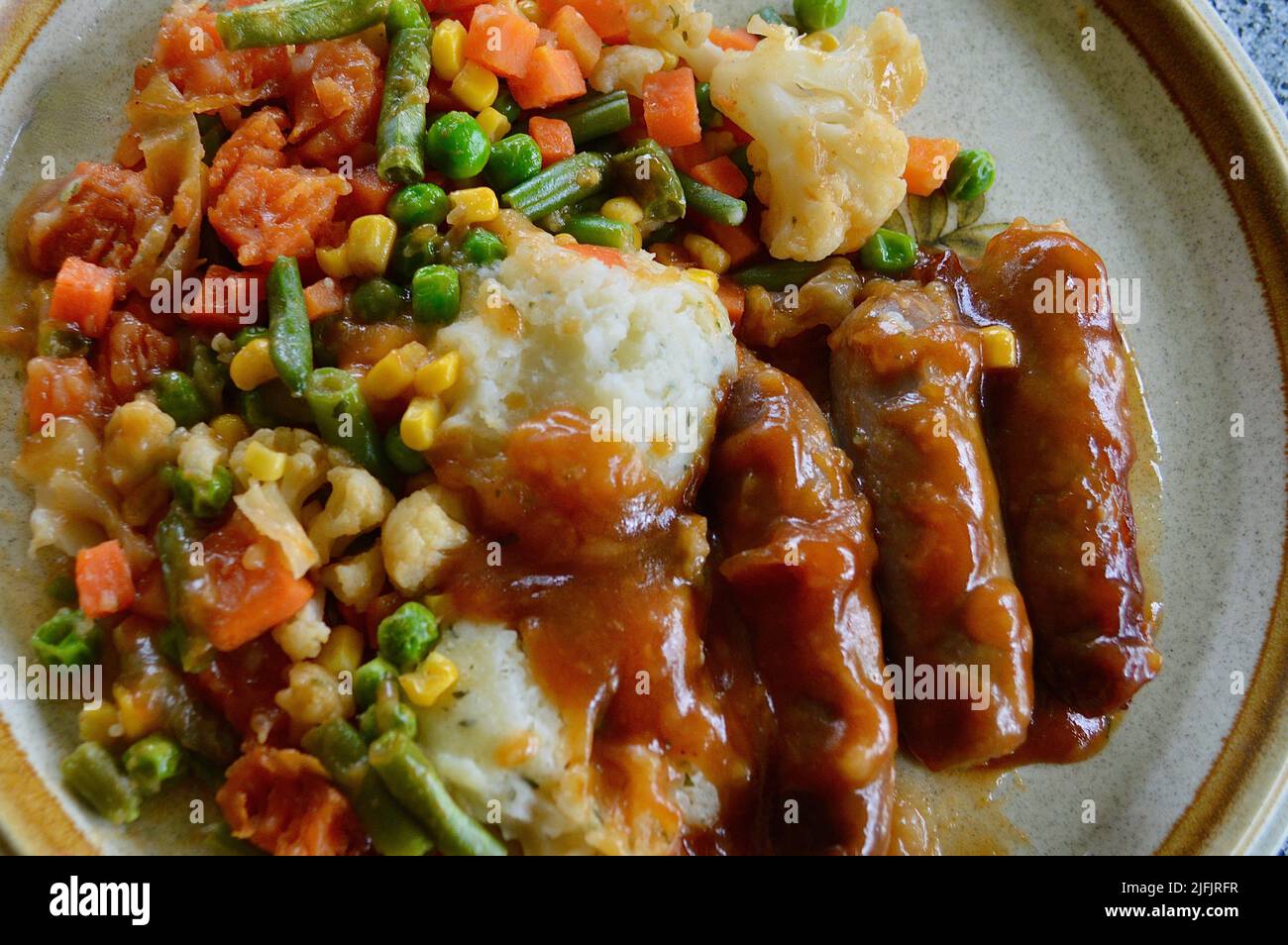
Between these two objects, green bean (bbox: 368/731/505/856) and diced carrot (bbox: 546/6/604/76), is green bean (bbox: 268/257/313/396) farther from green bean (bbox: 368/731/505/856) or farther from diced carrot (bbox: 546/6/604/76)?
diced carrot (bbox: 546/6/604/76)

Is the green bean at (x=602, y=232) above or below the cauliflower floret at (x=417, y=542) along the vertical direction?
above

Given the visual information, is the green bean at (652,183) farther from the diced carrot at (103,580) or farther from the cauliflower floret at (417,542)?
the diced carrot at (103,580)

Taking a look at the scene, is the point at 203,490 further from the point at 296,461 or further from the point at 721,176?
the point at 721,176

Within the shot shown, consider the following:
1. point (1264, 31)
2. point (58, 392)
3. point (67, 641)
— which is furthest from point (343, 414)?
point (1264, 31)

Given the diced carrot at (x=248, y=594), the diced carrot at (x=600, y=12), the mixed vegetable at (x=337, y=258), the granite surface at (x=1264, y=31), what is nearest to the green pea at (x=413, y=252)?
the mixed vegetable at (x=337, y=258)

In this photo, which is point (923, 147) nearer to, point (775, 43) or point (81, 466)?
point (775, 43)

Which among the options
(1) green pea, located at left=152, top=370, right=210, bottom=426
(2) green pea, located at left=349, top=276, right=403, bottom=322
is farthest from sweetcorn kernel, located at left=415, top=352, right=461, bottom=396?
(1) green pea, located at left=152, top=370, right=210, bottom=426
